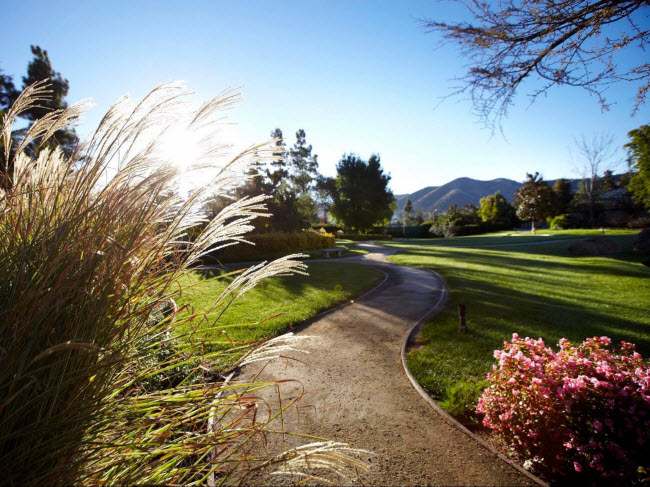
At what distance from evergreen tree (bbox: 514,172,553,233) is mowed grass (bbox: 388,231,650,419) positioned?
30797 mm

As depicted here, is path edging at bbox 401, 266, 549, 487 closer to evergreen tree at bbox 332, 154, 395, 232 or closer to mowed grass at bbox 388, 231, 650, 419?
mowed grass at bbox 388, 231, 650, 419

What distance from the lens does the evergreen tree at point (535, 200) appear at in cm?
3941

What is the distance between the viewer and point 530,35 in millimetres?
3562

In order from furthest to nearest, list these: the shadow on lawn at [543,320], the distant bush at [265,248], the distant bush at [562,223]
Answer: the distant bush at [562,223], the distant bush at [265,248], the shadow on lawn at [543,320]

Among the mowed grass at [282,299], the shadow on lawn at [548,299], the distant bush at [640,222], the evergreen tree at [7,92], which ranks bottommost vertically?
the shadow on lawn at [548,299]

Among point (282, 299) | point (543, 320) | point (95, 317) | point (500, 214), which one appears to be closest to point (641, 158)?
point (543, 320)

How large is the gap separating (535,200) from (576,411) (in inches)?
1787

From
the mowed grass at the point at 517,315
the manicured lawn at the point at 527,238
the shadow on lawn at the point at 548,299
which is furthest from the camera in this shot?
the manicured lawn at the point at 527,238

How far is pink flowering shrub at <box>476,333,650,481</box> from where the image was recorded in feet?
7.08

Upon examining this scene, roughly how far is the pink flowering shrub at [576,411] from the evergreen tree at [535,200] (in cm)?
4391

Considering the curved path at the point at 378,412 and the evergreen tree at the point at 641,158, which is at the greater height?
the evergreen tree at the point at 641,158

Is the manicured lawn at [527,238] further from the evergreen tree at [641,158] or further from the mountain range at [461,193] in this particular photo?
the mountain range at [461,193]

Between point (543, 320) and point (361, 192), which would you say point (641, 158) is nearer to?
point (543, 320)

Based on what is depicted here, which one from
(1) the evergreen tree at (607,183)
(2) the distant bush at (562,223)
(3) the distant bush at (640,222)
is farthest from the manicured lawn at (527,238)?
(1) the evergreen tree at (607,183)
